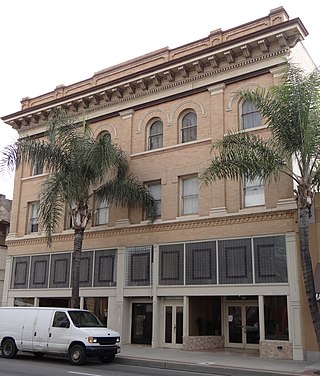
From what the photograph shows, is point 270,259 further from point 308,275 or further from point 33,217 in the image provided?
point 33,217

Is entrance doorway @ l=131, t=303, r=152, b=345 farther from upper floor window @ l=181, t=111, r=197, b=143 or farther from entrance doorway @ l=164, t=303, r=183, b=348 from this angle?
upper floor window @ l=181, t=111, r=197, b=143

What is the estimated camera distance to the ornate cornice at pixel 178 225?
19.0m

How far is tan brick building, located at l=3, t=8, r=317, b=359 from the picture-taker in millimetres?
18812

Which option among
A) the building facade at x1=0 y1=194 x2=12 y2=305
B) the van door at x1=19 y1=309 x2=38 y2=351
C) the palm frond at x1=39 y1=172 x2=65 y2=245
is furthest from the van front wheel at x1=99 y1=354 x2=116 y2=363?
the building facade at x1=0 y1=194 x2=12 y2=305

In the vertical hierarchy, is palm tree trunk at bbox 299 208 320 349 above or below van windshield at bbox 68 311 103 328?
above

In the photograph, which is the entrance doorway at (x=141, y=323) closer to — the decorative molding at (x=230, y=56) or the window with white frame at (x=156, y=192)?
the window with white frame at (x=156, y=192)

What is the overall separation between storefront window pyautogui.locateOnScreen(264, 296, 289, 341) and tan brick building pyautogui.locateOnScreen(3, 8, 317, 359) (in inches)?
1.5

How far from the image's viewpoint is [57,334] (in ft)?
53.4

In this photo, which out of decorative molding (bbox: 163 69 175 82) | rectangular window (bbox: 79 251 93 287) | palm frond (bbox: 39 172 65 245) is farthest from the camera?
rectangular window (bbox: 79 251 93 287)

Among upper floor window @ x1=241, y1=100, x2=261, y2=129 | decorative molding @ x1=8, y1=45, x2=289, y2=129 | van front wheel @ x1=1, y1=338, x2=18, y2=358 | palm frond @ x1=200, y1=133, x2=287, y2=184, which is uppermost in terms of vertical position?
decorative molding @ x1=8, y1=45, x2=289, y2=129

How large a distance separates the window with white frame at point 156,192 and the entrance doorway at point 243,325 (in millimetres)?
5307

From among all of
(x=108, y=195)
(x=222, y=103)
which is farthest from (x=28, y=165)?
(x=222, y=103)

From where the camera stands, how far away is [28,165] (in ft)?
93.7

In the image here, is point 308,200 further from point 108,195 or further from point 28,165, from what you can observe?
point 28,165
